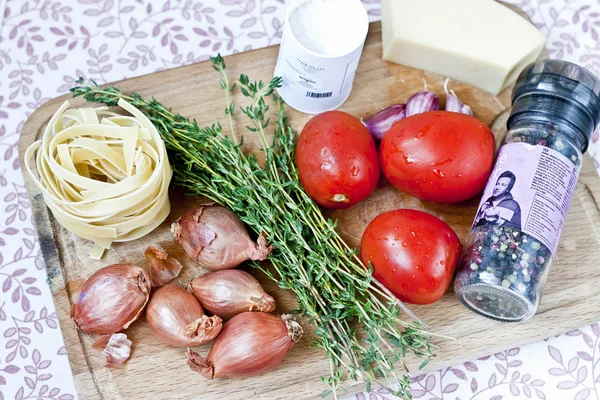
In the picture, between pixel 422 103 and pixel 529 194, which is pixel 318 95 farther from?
pixel 529 194

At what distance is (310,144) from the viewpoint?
141cm

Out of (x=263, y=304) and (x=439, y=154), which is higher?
(x=439, y=154)

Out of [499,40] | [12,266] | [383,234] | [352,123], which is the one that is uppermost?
[499,40]

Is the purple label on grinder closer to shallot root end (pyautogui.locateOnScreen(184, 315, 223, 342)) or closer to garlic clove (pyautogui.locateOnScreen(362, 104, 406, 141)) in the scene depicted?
garlic clove (pyautogui.locateOnScreen(362, 104, 406, 141))

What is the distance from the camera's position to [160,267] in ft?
4.63

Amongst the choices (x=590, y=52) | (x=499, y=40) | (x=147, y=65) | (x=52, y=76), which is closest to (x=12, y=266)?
(x=52, y=76)

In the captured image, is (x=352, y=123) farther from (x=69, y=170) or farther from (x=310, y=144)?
(x=69, y=170)

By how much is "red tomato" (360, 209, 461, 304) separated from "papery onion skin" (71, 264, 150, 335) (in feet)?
1.56

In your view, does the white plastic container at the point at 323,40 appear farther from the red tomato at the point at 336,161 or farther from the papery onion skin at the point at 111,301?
the papery onion skin at the point at 111,301

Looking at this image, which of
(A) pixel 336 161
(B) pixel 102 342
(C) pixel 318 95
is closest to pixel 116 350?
(B) pixel 102 342

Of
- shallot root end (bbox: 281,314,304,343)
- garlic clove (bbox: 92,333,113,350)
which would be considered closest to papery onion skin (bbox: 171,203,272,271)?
shallot root end (bbox: 281,314,304,343)

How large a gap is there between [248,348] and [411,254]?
376mm

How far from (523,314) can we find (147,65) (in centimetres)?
110

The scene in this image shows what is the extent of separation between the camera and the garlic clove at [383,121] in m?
1.55
